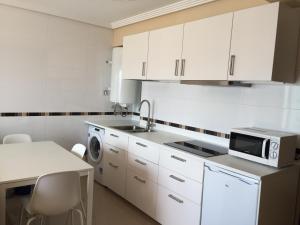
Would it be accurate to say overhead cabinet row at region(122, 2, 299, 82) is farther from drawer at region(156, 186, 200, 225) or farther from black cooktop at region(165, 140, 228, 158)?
drawer at region(156, 186, 200, 225)

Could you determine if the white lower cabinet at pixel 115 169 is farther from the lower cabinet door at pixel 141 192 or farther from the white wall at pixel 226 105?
the white wall at pixel 226 105

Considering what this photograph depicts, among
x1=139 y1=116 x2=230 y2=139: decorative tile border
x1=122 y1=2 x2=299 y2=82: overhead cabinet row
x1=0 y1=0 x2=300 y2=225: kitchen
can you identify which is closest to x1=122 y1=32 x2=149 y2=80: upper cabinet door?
x1=0 y1=0 x2=300 y2=225: kitchen

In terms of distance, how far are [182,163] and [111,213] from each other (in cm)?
108

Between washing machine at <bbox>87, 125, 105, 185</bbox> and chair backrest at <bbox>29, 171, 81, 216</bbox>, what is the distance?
1632 millimetres

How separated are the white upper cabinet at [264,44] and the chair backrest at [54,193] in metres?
1.52

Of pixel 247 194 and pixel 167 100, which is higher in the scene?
pixel 167 100

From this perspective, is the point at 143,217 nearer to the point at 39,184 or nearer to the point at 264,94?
the point at 39,184

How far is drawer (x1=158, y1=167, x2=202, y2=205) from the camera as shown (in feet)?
7.25

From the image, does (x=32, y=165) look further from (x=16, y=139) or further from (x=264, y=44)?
(x=264, y=44)

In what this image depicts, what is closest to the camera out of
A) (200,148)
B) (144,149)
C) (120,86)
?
(200,148)

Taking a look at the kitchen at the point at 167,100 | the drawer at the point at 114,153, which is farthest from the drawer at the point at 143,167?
the drawer at the point at 114,153

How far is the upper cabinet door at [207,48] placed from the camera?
7.23 feet

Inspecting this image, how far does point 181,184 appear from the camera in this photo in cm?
236

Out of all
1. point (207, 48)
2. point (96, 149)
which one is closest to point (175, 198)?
point (207, 48)
